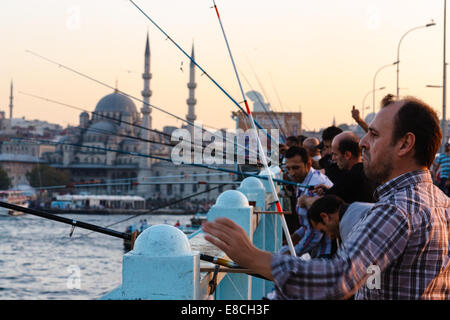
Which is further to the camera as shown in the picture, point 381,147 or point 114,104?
point 114,104

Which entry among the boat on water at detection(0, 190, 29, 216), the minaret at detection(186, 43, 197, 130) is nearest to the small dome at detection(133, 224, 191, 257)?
the boat on water at detection(0, 190, 29, 216)

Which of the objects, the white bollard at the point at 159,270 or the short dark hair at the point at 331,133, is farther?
the short dark hair at the point at 331,133

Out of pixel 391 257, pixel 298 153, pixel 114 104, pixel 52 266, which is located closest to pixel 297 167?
pixel 298 153

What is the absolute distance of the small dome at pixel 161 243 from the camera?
68.7 inches

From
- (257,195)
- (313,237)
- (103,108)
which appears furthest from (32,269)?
(103,108)

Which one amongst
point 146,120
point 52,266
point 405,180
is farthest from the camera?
point 146,120

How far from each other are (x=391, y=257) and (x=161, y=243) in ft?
2.21

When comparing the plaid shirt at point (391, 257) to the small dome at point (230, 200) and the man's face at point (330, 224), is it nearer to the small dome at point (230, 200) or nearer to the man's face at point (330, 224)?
the man's face at point (330, 224)

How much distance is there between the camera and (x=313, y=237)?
3.43 meters

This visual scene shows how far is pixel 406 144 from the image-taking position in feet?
4.63

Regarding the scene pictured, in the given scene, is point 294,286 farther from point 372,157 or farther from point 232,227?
point 372,157

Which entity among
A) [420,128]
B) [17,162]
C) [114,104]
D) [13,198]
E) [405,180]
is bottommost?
[13,198]

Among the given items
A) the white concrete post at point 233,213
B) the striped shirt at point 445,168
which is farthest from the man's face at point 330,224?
the striped shirt at point 445,168

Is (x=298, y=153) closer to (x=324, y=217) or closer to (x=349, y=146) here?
(x=349, y=146)
